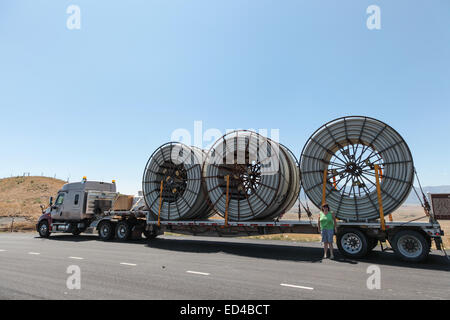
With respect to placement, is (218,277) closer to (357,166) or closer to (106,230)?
(357,166)

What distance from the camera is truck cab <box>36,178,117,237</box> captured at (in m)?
15.5

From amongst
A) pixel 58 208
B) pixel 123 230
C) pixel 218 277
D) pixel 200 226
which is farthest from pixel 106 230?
pixel 218 277

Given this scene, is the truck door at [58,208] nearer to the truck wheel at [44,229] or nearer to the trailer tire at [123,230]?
the truck wheel at [44,229]

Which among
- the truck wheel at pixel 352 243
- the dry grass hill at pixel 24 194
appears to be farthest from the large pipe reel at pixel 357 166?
the dry grass hill at pixel 24 194

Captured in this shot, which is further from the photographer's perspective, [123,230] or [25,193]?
[25,193]

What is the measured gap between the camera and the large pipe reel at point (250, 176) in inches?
412

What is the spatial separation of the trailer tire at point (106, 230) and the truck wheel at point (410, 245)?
1238cm

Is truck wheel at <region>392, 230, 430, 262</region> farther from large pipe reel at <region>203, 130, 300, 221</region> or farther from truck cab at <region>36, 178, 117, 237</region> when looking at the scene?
truck cab at <region>36, 178, 117, 237</region>

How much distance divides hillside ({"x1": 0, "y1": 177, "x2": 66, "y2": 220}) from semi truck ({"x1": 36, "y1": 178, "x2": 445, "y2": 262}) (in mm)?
23819

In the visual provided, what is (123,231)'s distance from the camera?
13844 mm

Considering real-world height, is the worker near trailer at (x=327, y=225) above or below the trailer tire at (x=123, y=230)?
above

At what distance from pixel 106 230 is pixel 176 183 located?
4593mm

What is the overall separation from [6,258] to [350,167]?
11768mm

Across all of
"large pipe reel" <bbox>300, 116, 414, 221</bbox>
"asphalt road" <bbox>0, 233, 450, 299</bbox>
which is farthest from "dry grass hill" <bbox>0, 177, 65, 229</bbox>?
"large pipe reel" <bbox>300, 116, 414, 221</bbox>
